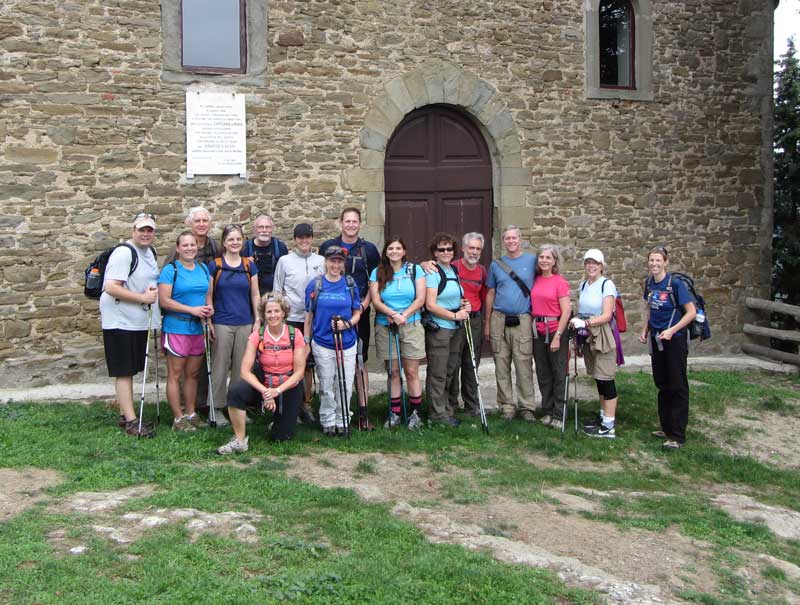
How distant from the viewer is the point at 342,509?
5.20 m

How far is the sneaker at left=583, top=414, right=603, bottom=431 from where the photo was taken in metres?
7.69

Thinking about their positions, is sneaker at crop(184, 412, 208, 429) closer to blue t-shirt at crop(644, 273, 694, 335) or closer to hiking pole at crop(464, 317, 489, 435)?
hiking pole at crop(464, 317, 489, 435)

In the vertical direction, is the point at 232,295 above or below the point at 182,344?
above

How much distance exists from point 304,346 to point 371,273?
1.15 metres

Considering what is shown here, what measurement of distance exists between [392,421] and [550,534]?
253 centimetres

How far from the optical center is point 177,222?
902cm

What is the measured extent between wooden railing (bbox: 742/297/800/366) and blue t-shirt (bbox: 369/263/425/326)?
6.41 meters

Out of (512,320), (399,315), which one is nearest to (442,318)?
(399,315)

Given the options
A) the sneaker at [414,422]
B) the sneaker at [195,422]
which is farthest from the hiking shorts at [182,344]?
the sneaker at [414,422]

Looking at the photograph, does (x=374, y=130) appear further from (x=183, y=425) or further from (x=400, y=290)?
(x=183, y=425)

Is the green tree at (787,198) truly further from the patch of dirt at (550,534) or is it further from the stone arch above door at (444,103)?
the patch of dirt at (550,534)

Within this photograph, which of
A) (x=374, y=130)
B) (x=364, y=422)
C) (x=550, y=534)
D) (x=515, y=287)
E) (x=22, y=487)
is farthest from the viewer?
(x=374, y=130)

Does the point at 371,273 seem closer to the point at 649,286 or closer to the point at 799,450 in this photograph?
the point at 649,286

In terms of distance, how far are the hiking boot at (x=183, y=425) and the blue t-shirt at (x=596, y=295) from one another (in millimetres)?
3561
